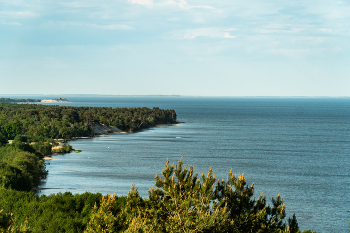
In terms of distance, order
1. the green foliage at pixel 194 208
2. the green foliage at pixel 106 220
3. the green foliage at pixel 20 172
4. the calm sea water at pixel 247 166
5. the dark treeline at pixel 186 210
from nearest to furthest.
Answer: the green foliage at pixel 106 220
the dark treeline at pixel 186 210
the green foliage at pixel 194 208
the green foliage at pixel 20 172
the calm sea water at pixel 247 166

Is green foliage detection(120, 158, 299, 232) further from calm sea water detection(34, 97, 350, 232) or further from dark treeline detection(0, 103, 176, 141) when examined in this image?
dark treeline detection(0, 103, 176, 141)

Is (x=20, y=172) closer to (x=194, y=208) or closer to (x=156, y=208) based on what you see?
(x=156, y=208)

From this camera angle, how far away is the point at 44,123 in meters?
136

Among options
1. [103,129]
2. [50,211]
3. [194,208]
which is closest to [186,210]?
[194,208]

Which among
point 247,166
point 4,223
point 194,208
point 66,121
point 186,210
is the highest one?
point 4,223

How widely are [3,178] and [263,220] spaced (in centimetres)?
4195

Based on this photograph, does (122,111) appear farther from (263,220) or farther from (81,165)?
(263,220)

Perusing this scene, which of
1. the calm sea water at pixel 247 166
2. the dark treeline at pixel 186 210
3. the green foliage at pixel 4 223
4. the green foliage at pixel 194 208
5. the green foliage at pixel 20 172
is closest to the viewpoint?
the green foliage at pixel 4 223

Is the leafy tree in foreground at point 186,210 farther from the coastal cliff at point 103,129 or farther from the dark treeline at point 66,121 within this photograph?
the coastal cliff at point 103,129

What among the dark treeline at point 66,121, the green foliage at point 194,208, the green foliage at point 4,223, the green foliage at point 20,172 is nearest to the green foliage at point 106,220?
the green foliage at point 194,208

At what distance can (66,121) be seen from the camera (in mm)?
145625

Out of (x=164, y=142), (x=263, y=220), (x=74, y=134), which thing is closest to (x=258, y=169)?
(x=164, y=142)

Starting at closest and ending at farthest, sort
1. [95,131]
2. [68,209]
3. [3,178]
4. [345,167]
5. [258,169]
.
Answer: [68,209], [3,178], [258,169], [345,167], [95,131]

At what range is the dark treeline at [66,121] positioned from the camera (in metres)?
126
